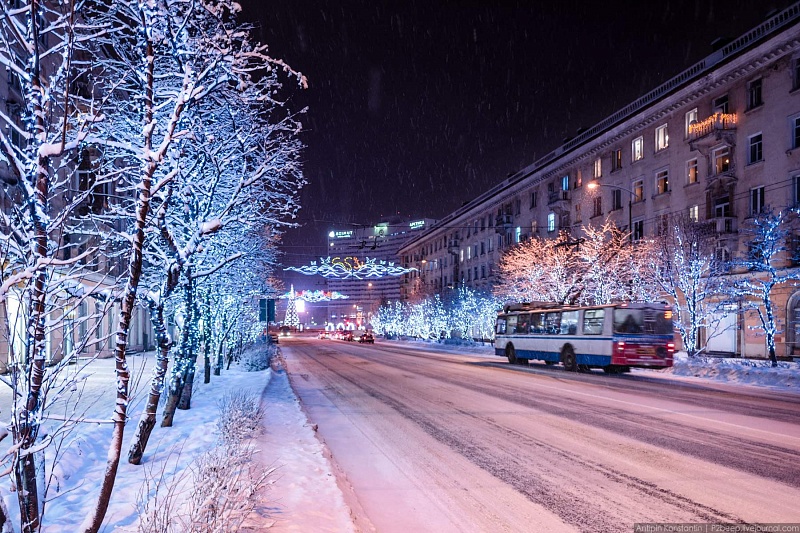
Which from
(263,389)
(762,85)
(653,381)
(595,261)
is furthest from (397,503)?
(762,85)

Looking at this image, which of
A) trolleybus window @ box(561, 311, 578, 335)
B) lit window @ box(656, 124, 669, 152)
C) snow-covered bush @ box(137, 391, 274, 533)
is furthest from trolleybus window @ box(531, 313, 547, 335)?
snow-covered bush @ box(137, 391, 274, 533)

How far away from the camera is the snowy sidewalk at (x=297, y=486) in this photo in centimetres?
566

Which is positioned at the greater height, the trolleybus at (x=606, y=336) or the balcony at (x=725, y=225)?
the balcony at (x=725, y=225)

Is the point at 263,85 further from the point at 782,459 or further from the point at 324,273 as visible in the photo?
the point at 324,273

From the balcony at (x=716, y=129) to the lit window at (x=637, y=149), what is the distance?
6.94m

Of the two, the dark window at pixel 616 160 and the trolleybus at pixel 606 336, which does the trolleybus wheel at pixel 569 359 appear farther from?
the dark window at pixel 616 160

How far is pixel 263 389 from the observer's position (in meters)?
18.4

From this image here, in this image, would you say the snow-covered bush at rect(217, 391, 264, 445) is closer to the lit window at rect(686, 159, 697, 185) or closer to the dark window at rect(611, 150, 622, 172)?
the lit window at rect(686, 159, 697, 185)

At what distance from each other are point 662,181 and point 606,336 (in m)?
20.7

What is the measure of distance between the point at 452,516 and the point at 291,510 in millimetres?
1743

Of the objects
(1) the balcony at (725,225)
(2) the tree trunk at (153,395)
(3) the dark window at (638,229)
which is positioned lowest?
(2) the tree trunk at (153,395)

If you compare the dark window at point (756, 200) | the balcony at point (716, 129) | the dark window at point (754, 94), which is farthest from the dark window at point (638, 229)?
the dark window at point (754, 94)

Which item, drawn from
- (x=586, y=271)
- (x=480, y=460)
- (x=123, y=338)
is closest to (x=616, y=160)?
(x=586, y=271)

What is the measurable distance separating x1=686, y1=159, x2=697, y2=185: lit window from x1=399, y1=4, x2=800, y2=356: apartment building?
6 centimetres
